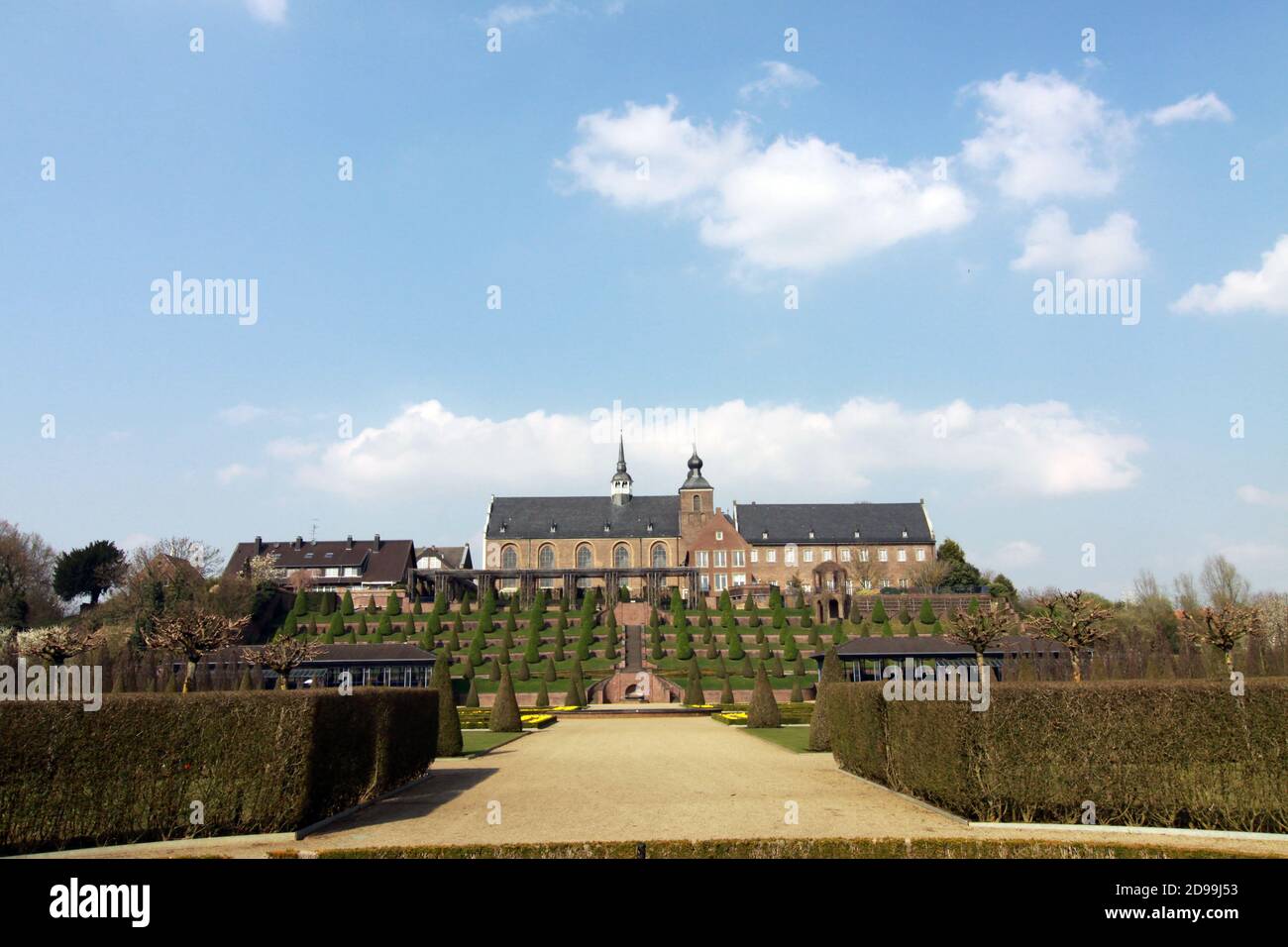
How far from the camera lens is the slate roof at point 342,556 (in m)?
95.5

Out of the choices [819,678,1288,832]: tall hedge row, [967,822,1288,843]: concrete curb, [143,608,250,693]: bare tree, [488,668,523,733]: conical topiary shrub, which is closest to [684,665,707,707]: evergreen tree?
[488,668,523,733]: conical topiary shrub

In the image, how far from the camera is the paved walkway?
13.0 metres

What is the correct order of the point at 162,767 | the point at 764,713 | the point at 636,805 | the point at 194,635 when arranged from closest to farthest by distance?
the point at 162,767 → the point at 636,805 → the point at 194,635 → the point at 764,713

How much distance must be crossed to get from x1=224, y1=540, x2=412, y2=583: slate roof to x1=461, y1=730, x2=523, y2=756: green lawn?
59.7m

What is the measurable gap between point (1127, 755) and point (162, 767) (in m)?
13.8

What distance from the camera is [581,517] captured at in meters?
104

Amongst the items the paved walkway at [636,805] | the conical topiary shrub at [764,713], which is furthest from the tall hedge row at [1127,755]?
the conical topiary shrub at [764,713]

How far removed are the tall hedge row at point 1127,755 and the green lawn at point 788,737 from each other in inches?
513

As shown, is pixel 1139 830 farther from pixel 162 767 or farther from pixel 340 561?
pixel 340 561

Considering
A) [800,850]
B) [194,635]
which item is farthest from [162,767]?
[194,635]

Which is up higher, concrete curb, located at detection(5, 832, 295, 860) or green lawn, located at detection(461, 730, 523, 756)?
concrete curb, located at detection(5, 832, 295, 860)

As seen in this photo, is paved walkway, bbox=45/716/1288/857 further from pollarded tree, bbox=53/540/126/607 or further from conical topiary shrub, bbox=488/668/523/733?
pollarded tree, bbox=53/540/126/607
